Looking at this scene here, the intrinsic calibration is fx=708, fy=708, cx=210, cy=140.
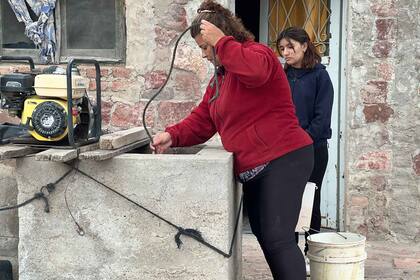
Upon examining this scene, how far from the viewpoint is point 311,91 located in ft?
16.1

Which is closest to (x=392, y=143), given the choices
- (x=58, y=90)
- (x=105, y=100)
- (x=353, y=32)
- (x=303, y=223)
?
(x=353, y=32)

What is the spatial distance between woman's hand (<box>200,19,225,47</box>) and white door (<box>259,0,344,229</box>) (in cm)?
298

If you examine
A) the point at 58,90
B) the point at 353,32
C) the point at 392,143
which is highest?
the point at 353,32

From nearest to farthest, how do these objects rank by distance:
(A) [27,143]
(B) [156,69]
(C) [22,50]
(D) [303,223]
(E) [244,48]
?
(E) [244,48] → (A) [27,143] → (D) [303,223] → (B) [156,69] → (C) [22,50]

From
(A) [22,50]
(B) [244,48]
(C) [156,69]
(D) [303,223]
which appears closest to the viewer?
(B) [244,48]

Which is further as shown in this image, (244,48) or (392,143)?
(392,143)

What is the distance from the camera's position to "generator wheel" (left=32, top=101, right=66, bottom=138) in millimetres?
3410

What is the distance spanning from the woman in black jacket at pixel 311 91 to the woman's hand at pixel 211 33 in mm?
1570

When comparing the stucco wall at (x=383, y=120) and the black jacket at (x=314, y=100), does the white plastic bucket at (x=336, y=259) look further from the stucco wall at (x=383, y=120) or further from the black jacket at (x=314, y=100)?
the stucco wall at (x=383, y=120)

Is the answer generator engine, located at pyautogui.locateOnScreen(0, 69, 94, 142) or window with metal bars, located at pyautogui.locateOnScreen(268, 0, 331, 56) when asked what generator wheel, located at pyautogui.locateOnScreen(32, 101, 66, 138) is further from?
window with metal bars, located at pyautogui.locateOnScreen(268, 0, 331, 56)

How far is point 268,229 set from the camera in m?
3.64

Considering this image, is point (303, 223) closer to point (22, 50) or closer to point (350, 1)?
point (350, 1)

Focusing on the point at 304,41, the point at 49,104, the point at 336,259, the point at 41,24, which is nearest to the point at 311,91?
the point at 304,41

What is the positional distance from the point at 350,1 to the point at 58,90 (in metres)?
3.30
